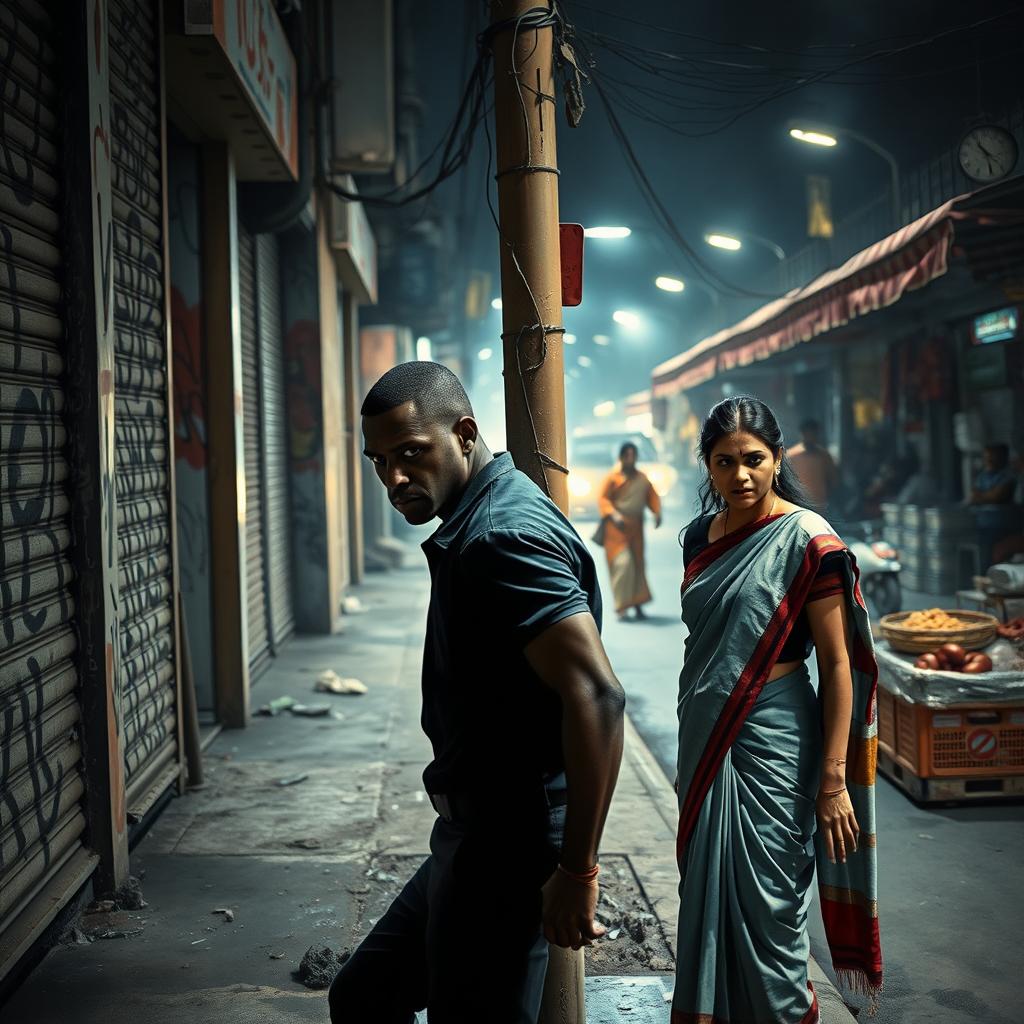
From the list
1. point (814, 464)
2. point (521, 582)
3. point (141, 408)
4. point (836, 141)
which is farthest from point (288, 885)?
point (836, 141)

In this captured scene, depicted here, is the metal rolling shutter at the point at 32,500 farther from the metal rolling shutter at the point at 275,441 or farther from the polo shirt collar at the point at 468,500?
the metal rolling shutter at the point at 275,441

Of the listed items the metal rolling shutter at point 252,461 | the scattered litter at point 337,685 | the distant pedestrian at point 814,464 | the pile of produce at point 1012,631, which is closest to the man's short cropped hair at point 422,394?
the pile of produce at point 1012,631

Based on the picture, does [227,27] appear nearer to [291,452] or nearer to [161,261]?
[161,261]

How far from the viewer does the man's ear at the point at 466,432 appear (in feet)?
7.45

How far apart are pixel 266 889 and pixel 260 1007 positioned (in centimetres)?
107

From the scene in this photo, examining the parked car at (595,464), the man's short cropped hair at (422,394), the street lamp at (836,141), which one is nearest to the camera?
the man's short cropped hair at (422,394)

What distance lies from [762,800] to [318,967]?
5.40 feet

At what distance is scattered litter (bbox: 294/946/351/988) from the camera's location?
3.60m

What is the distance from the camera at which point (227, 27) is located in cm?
578

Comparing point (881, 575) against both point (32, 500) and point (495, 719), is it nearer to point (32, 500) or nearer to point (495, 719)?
point (32, 500)

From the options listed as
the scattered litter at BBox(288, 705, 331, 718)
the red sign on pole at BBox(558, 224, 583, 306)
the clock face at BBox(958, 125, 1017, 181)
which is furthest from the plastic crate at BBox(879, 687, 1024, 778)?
the clock face at BBox(958, 125, 1017, 181)

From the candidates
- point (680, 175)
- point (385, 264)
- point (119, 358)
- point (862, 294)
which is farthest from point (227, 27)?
point (680, 175)

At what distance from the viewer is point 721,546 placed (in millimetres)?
3357

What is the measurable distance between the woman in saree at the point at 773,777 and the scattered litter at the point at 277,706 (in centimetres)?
503
